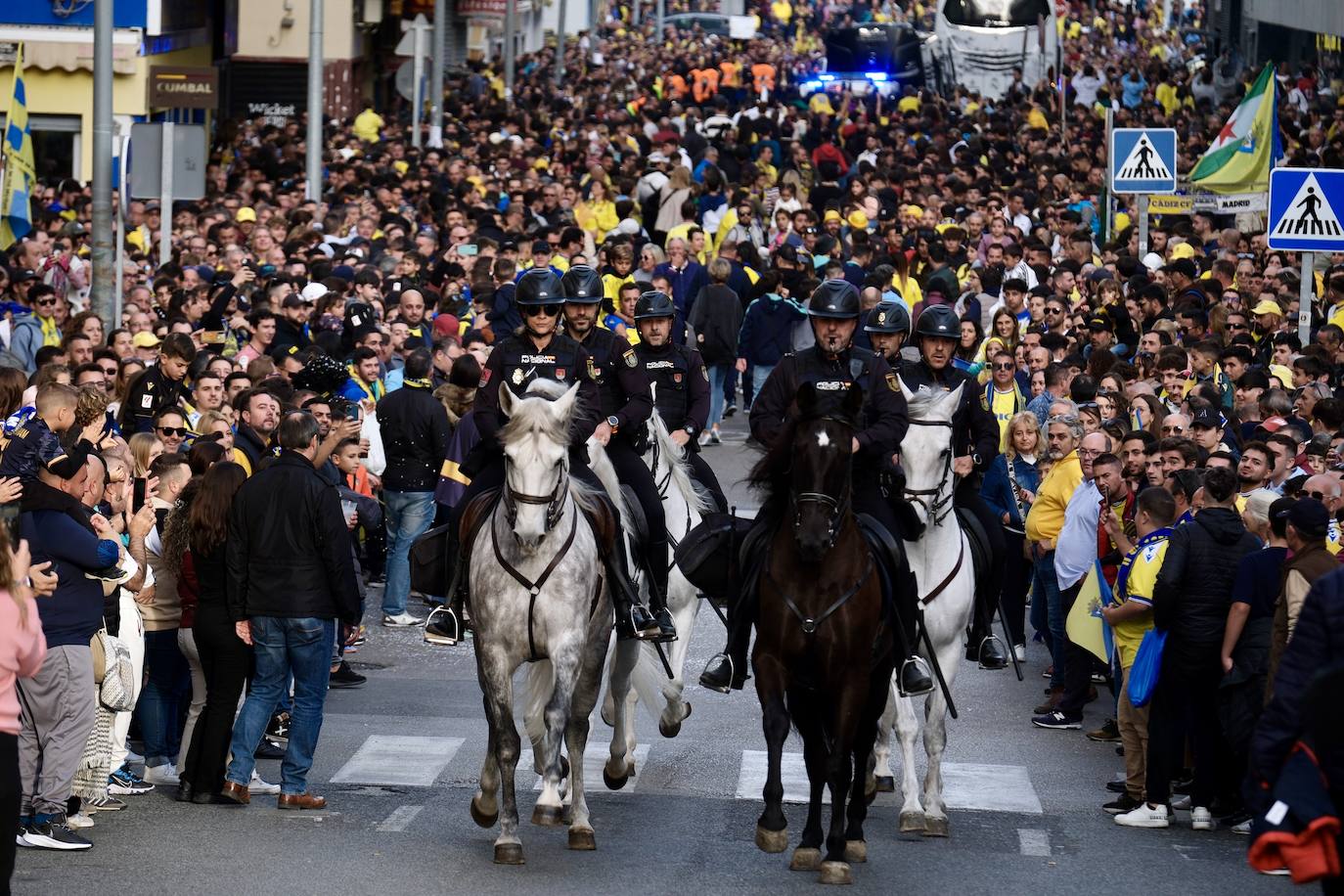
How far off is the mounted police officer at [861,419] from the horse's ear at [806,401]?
0.11 m

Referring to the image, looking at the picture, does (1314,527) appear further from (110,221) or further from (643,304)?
(110,221)

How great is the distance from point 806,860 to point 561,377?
9.54 feet

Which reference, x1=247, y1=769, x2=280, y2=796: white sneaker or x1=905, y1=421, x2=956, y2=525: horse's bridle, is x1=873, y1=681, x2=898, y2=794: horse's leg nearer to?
x1=905, y1=421, x2=956, y2=525: horse's bridle

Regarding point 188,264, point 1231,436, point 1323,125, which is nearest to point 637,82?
point 1323,125

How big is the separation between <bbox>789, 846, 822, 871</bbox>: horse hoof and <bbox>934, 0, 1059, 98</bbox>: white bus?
44883 millimetres

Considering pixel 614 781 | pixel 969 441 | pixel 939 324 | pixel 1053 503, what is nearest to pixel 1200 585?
pixel 969 441

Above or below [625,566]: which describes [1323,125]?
above

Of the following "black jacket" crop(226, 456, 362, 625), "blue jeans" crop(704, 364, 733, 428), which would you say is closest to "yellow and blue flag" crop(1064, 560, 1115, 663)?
"black jacket" crop(226, 456, 362, 625)

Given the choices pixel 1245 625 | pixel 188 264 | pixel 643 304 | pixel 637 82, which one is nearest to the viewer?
pixel 1245 625

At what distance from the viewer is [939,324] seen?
12.9m

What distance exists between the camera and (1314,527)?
34.4ft

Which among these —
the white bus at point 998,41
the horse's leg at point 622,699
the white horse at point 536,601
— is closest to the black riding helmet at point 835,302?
the white horse at point 536,601

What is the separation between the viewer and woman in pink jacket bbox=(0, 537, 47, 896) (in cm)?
791

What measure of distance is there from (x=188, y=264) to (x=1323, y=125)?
17905 mm
